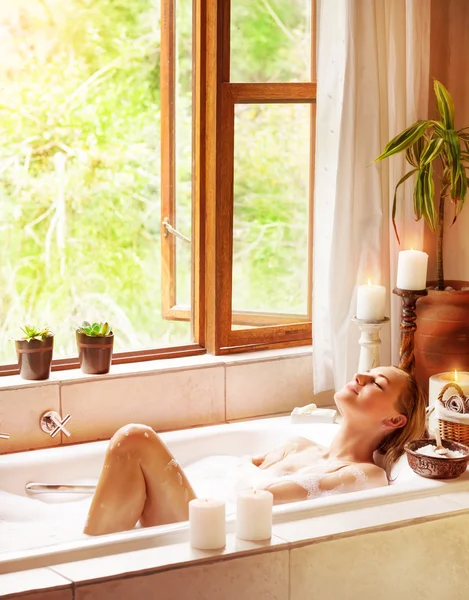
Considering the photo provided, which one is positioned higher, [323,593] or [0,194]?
[0,194]

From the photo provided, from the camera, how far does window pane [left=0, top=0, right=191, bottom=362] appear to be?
14.7ft

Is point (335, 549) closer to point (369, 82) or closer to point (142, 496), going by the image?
point (142, 496)

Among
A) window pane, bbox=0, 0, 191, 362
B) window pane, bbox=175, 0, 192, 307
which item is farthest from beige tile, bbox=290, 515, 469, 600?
window pane, bbox=0, 0, 191, 362

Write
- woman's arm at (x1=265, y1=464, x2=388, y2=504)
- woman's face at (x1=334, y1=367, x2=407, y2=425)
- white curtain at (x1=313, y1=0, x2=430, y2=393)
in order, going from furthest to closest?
1. white curtain at (x1=313, y1=0, x2=430, y2=393)
2. woman's face at (x1=334, y1=367, x2=407, y2=425)
3. woman's arm at (x1=265, y1=464, x2=388, y2=504)

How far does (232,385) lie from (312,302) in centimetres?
42

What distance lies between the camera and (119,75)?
4535 mm

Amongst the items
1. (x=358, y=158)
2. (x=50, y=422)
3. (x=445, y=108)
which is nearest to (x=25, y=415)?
(x=50, y=422)

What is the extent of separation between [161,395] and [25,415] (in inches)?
18.2

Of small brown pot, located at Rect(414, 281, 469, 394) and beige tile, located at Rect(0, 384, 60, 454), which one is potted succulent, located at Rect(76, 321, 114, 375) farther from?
small brown pot, located at Rect(414, 281, 469, 394)

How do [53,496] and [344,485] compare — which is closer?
[344,485]

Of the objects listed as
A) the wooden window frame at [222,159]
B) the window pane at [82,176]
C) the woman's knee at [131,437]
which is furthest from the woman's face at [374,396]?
the window pane at [82,176]

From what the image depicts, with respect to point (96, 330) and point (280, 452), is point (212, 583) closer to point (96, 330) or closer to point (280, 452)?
point (280, 452)

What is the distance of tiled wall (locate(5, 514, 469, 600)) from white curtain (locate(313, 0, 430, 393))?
3.52ft

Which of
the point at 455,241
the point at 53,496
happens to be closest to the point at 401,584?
the point at 53,496
